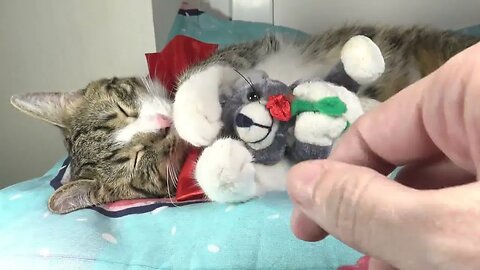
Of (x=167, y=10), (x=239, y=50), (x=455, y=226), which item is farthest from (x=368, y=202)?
(x=167, y=10)

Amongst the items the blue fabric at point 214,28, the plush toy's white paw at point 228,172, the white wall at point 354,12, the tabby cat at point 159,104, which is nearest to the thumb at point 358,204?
the plush toy's white paw at point 228,172

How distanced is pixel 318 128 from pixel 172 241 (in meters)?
0.29

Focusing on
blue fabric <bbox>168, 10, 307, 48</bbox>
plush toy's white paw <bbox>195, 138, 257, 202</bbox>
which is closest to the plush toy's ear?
plush toy's white paw <bbox>195, 138, 257, 202</bbox>

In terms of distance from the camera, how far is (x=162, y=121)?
1206 mm

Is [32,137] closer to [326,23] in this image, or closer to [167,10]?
[167,10]

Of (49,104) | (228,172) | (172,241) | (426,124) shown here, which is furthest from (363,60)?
(49,104)

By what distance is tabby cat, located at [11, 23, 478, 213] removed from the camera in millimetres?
1131

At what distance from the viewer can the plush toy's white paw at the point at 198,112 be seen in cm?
105

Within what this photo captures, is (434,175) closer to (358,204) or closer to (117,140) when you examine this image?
(358,204)

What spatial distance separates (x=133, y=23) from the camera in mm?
1607

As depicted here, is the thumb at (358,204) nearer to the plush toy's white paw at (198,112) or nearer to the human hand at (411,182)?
the human hand at (411,182)

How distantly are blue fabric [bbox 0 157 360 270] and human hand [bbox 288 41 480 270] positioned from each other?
28 centimetres

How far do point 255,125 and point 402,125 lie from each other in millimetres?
486

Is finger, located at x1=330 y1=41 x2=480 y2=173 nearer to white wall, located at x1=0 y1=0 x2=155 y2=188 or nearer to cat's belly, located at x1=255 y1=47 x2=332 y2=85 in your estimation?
cat's belly, located at x1=255 y1=47 x2=332 y2=85
